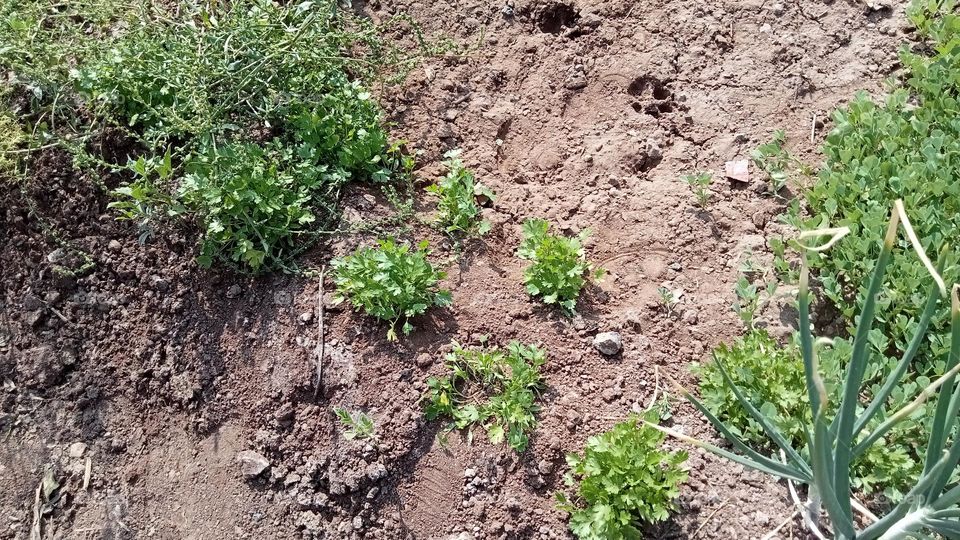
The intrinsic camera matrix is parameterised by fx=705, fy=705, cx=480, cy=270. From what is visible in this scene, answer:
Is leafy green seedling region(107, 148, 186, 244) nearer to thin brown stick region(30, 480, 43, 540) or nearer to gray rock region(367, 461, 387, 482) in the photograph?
thin brown stick region(30, 480, 43, 540)

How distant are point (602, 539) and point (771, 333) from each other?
99cm

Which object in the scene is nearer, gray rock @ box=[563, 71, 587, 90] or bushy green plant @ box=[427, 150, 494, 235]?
bushy green plant @ box=[427, 150, 494, 235]

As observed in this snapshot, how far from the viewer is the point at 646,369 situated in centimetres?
258

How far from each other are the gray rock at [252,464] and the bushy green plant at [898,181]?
6.89ft

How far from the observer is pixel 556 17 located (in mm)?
3420

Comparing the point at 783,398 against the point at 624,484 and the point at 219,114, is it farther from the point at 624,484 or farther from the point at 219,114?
the point at 219,114

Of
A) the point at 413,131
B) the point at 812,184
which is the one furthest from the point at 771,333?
the point at 413,131

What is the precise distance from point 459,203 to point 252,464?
1237 millimetres

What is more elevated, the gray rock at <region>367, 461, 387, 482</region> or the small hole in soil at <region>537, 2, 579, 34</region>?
the small hole in soil at <region>537, 2, 579, 34</region>

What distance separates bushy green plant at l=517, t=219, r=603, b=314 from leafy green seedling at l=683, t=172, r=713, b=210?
515 millimetres

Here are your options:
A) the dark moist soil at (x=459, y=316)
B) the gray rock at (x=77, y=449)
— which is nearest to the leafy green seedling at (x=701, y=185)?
the dark moist soil at (x=459, y=316)

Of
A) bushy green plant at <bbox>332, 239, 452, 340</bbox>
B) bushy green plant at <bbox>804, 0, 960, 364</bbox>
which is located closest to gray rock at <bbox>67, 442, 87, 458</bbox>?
bushy green plant at <bbox>332, 239, 452, 340</bbox>

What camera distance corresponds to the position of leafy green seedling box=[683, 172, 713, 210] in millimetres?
2832

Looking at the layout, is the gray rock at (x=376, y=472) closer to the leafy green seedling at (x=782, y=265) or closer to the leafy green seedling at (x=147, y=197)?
the leafy green seedling at (x=147, y=197)
